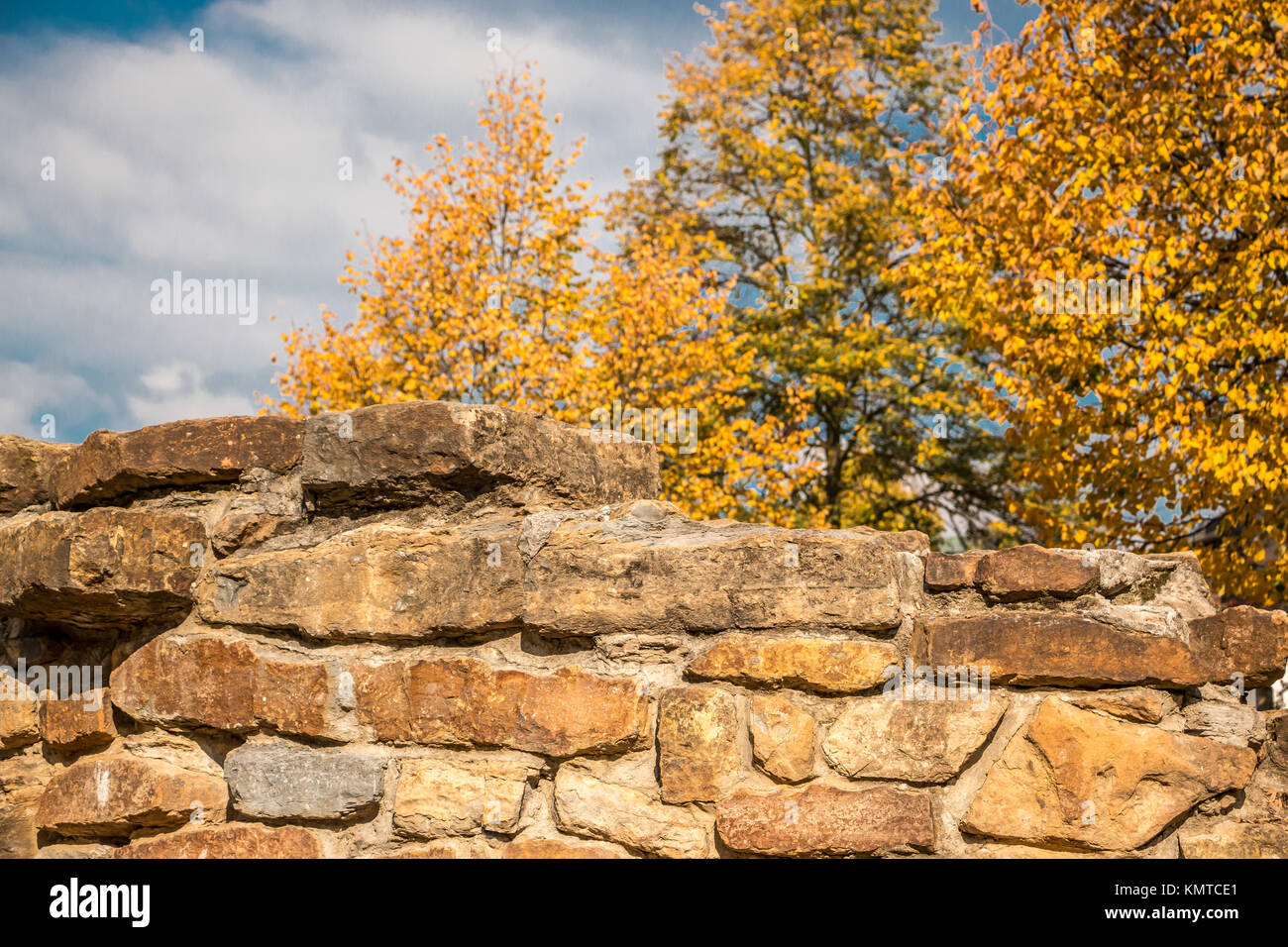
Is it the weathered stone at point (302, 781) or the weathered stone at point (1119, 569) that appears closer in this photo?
the weathered stone at point (1119, 569)

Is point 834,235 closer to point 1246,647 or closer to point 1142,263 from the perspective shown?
point 1142,263

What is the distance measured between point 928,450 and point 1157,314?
8.19 m

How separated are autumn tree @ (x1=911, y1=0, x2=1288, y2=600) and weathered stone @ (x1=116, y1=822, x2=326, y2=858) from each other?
5.77 meters

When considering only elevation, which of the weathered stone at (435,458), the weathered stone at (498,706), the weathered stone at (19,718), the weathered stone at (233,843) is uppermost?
the weathered stone at (435,458)

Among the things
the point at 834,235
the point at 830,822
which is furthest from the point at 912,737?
the point at 834,235

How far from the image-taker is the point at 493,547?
2.28 meters

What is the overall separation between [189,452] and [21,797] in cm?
95

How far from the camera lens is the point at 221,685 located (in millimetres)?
2365

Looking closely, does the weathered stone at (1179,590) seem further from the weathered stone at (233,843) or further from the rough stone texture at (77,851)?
the rough stone texture at (77,851)

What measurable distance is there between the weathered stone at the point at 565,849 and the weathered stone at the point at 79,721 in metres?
1.06

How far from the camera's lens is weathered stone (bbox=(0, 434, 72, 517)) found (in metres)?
2.75

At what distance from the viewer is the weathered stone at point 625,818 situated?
2088mm

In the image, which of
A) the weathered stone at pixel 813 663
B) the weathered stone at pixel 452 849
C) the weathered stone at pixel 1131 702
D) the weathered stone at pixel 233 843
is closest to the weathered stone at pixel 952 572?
the weathered stone at pixel 813 663
